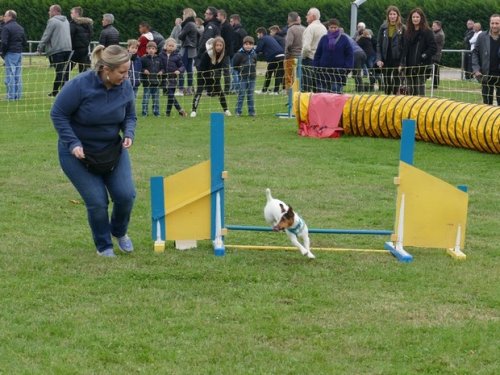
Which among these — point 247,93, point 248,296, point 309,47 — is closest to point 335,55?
point 309,47

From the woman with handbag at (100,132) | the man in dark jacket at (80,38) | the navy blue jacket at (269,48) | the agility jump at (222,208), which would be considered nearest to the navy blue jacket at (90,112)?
the woman with handbag at (100,132)

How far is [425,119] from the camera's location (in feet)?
47.9

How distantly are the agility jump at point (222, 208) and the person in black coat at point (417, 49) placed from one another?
9.39m

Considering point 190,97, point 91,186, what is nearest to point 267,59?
point 190,97

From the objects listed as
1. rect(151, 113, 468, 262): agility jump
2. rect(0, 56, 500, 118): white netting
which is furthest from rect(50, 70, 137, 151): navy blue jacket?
rect(0, 56, 500, 118): white netting

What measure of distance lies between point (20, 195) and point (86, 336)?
4.93 meters

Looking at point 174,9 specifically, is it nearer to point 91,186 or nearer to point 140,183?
Result: point 140,183

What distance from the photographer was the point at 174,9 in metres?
33.8

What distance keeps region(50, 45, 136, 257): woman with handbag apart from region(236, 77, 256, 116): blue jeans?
35.1 feet

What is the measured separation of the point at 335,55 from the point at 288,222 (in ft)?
32.8

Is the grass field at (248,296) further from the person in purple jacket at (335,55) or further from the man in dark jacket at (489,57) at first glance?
the person in purple jacket at (335,55)

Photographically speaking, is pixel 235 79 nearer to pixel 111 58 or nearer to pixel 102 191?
pixel 102 191

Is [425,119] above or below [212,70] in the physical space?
below

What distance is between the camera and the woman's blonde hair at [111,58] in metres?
7.14
